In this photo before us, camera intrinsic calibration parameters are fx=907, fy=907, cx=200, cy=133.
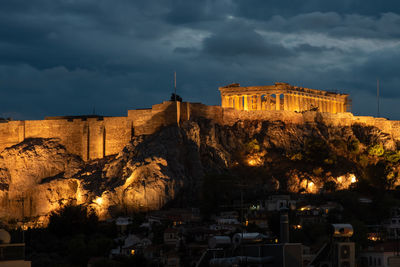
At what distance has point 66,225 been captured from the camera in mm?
79000

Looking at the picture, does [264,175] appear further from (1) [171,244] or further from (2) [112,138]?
(1) [171,244]

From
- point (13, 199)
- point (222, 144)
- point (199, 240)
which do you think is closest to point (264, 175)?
point (222, 144)

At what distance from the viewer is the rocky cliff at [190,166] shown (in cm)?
8081

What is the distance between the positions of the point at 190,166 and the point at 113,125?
9.32 metres

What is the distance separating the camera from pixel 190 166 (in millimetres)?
84500

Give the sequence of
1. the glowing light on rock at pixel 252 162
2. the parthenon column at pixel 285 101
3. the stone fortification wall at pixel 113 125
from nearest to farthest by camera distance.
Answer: the stone fortification wall at pixel 113 125 < the glowing light on rock at pixel 252 162 < the parthenon column at pixel 285 101

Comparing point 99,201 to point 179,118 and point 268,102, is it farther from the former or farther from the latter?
point 268,102

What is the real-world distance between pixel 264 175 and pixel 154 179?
1309 cm

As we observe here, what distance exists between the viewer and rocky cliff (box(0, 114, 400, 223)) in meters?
80.8

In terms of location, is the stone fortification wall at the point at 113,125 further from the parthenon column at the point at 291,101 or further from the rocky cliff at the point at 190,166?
the parthenon column at the point at 291,101

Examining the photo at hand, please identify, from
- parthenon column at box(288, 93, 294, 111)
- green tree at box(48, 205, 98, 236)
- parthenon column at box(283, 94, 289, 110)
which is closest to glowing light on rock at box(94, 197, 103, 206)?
green tree at box(48, 205, 98, 236)

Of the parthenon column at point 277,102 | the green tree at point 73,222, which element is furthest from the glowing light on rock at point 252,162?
the green tree at point 73,222

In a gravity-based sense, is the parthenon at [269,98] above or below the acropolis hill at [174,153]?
above

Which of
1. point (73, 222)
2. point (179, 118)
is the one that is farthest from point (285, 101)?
point (73, 222)
